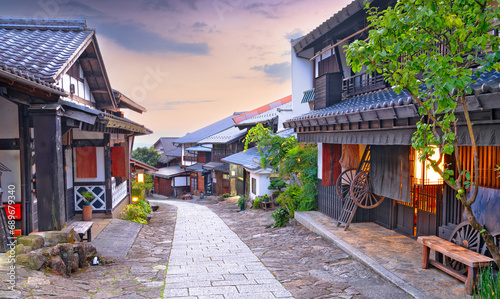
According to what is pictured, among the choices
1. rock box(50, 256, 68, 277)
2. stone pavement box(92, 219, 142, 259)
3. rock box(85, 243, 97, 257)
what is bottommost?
stone pavement box(92, 219, 142, 259)

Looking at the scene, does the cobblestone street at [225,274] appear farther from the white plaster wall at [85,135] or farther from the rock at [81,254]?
the white plaster wall at [85,135]

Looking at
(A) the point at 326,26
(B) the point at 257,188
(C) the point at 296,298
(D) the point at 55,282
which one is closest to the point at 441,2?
(C) the point at 296,298

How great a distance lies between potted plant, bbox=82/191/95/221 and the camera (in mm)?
13195

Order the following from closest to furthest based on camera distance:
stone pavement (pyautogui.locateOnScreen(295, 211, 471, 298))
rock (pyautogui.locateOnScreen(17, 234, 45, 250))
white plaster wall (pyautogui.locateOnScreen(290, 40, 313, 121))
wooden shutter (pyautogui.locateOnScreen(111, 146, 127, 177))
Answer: stone pavement (pyautogui.locateOnScreen(295, 211, 471, 298)) < rock (pyautogui.locateOnScreen(17, 234, 45, 250)) < wooden shutter (pyautogui.locateOnScreen(111, 146, 127, 177)) < white plaster wall (pyautogui.locateOnScreen(290, 40, 313, 121))

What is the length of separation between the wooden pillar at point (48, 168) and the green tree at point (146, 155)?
40.1 m

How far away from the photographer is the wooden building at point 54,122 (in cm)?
789

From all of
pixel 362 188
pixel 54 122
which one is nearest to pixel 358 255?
pixel 362 188

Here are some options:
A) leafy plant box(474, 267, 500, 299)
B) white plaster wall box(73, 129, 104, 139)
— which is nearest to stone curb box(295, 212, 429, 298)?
leafy plant box(474, 267, 500, 299)

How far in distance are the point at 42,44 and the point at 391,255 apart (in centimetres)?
1228

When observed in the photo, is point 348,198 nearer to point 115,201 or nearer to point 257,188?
point 115,201

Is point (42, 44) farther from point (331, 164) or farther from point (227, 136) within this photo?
point (227, 136)

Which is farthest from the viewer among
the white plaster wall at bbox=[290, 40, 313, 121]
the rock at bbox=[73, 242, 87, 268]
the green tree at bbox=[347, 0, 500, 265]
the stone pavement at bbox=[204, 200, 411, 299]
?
the white plaster wall at bbox=[290, 40, 313, 121]

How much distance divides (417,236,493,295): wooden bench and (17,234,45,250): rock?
Result: 26.9ft

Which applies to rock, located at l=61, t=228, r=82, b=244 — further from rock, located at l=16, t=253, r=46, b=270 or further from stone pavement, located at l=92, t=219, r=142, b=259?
rock, located at l=16, t=253, r=46, b=270
